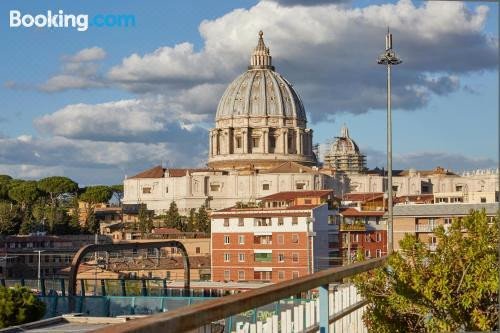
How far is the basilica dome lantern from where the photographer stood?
92.1 metres

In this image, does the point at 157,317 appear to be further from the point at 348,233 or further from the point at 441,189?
the point at 441,189

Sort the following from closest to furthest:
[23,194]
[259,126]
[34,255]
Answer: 1. [34,255]
2. [23,194]
3. [259,126]

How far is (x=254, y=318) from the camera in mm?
3539

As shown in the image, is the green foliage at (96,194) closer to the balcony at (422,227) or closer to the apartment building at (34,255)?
the apartment building at (34,255)

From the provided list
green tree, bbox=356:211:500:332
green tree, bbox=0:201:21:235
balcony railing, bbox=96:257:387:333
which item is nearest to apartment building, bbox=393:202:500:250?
green tree, bbox=356:211:500:332

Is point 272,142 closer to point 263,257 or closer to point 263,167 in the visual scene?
point 263,167

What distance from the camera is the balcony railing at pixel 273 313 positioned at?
2.29m

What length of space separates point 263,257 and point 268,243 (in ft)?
1.74

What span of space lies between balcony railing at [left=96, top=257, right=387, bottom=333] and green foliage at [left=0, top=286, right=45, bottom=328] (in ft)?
27.8

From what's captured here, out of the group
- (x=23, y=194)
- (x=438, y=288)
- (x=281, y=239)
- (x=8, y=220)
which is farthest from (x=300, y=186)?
(x=438, y=288)

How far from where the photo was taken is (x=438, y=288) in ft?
16.1

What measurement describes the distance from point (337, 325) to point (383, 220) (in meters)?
36.4

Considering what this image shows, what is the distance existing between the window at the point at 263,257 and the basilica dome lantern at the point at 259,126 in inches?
2088

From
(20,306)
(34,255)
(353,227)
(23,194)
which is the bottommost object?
(34,255)
